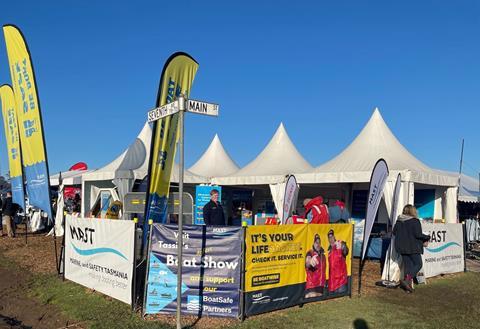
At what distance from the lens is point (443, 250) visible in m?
10.3

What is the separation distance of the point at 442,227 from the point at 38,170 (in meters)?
9.03

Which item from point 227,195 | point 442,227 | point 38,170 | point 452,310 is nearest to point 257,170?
point 227,195

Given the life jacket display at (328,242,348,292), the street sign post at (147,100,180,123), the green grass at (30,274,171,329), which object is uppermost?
the street sign post at (147,100,180,123)

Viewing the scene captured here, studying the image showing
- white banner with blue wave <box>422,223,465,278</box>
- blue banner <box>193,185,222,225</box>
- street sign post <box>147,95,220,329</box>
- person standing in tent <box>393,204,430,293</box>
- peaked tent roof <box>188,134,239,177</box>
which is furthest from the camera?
peaked tent roof <box>188,134,239,177</box>

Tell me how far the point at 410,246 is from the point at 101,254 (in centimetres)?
549

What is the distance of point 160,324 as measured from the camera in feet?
18.0

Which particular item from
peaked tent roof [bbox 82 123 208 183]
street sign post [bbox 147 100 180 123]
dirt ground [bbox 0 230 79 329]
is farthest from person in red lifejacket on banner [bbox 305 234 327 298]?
peaked tent roof [bbox 82 123 208 183]

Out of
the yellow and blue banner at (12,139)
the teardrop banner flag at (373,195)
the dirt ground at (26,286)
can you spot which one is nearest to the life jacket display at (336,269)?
the dirt ground at (26,286)

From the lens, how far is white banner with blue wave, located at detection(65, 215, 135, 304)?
6344 mm

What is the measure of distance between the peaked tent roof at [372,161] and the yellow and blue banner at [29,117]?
8.01 metres

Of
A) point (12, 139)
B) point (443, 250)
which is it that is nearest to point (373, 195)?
point (443, 250)

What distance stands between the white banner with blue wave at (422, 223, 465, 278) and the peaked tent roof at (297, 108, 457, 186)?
178 cm

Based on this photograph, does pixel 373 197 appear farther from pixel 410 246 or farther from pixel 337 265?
pixel 337 265

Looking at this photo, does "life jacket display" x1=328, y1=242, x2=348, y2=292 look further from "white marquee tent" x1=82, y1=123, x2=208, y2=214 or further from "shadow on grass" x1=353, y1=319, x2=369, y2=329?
"white marquee tent" x1=82, y1=123, x2=208, y2=214
